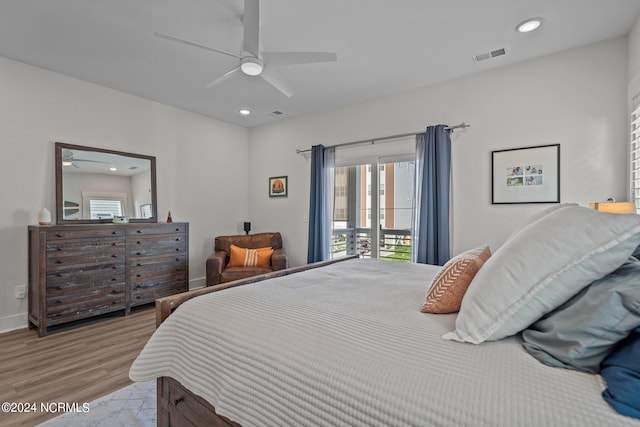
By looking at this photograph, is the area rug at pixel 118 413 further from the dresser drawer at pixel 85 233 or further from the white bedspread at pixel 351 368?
the dresser drawer at pixel 85 233

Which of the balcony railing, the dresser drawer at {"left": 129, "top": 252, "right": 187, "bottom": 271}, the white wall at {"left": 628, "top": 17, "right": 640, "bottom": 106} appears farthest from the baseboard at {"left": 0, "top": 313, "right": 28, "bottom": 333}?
the white wall at {"left": 628, "top": 17, "right": 640, "bottom": 106}

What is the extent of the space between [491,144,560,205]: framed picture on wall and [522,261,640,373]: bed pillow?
2.39 metres

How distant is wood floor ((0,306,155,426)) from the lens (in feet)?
6.52

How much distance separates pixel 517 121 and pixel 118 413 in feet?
13.3

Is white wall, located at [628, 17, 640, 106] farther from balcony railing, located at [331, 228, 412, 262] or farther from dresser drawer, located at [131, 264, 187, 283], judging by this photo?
dresser drawer, located at [131, 264, 187, 283]

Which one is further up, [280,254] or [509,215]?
[509,215]

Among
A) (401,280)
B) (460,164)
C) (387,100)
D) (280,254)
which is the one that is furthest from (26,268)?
(460,164)

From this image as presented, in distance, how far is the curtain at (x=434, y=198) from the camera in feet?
11.0

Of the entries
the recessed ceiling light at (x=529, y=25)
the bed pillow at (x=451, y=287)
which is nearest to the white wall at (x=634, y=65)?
the recessed ceiling light at (x=529, y=25)

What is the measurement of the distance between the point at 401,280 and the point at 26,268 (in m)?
3.82

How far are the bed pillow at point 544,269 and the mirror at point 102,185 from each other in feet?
13.2

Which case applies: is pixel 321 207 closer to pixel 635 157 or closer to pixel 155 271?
pixel 155 271

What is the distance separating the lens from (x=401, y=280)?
1946 millimetres

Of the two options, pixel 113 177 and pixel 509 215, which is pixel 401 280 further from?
pixel 113 177
